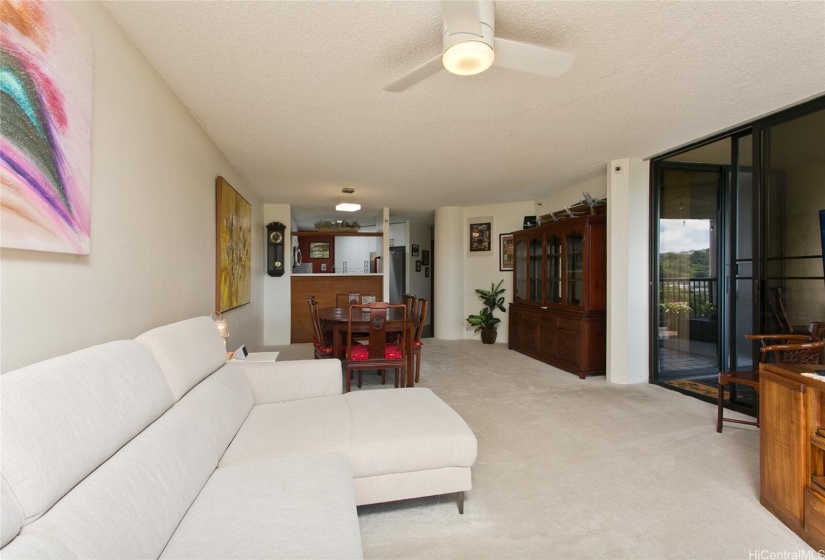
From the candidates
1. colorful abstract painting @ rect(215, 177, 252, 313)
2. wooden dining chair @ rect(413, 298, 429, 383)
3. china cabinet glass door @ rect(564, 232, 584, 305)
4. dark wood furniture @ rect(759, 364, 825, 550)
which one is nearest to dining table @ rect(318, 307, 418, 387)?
wooden dining chair @ rect(413, 298, 429, 383)

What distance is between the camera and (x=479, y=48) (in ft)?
5.16

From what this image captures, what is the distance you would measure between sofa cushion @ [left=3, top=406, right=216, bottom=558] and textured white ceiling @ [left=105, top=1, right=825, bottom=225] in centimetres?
177

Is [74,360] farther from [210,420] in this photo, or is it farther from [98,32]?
[98,32]

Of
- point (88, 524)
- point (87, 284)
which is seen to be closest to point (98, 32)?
point (87, 284)

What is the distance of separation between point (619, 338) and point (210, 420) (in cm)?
396

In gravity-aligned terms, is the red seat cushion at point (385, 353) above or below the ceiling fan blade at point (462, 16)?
below

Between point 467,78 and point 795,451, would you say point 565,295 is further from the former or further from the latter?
point 467,78

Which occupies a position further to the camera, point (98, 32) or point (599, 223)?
point (599, 223)

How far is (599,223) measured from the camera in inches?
171

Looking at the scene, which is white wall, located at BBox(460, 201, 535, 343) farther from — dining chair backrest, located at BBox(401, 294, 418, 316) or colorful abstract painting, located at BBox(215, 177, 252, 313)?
colorful abstract painting, located at BBox(215, 177, 252, 313)

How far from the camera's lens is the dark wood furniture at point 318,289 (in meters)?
6.57

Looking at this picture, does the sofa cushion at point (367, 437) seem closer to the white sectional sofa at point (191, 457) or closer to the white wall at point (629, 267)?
the white sectional sofa at point (191, 457)

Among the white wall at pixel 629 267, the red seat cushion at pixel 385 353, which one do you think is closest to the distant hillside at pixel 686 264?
the white wall at pixel 629 267

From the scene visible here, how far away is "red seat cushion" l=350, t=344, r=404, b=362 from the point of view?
11.6 feet
